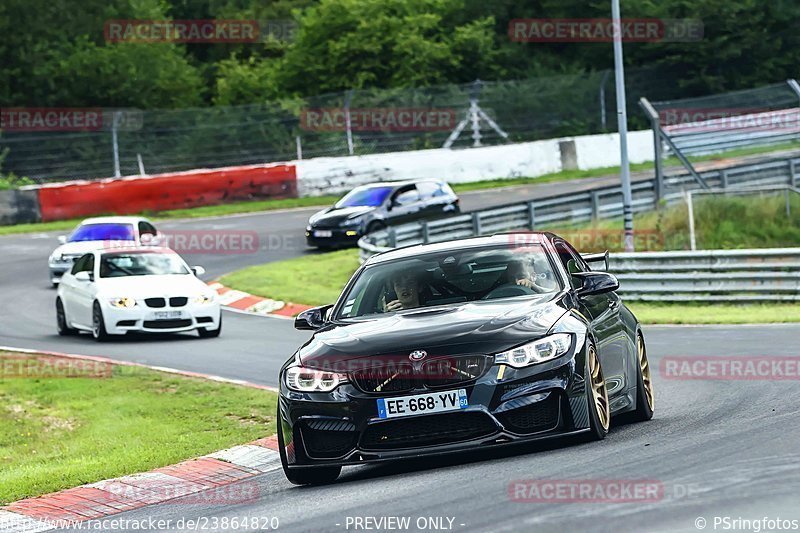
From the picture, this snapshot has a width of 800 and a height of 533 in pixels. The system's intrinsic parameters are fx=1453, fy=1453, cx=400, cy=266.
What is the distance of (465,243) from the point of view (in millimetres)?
9992

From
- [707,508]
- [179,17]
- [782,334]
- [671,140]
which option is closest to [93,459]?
[707,508]

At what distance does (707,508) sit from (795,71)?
170 feet

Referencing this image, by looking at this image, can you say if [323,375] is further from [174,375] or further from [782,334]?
[782,334]

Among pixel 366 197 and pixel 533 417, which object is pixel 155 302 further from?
pixel 366 197

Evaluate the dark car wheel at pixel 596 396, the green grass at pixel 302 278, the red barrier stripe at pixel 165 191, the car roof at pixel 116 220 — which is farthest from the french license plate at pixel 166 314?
the red barrier stripe at pixel 165 191

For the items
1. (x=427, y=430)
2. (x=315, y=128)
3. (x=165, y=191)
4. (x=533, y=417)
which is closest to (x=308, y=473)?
(x=427, y=430)

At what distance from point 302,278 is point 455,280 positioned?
1914cm

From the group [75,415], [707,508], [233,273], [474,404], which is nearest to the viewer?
[707,508]

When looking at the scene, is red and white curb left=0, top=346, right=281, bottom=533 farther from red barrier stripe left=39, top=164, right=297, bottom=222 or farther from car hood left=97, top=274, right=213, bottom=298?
A: red barrier stripe left=39, top=164, right=297, bottom=222

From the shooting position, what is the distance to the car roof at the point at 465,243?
995 cm

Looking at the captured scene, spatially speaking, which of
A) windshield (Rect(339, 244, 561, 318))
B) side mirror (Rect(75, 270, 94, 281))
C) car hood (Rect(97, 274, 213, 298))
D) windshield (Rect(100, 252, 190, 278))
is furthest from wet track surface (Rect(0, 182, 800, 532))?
side mirror (Rect(75, 270, 94, 281))

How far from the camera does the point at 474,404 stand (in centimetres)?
817

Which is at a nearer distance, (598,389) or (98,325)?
(598,389)

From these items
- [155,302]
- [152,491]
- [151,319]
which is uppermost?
[152,491]
